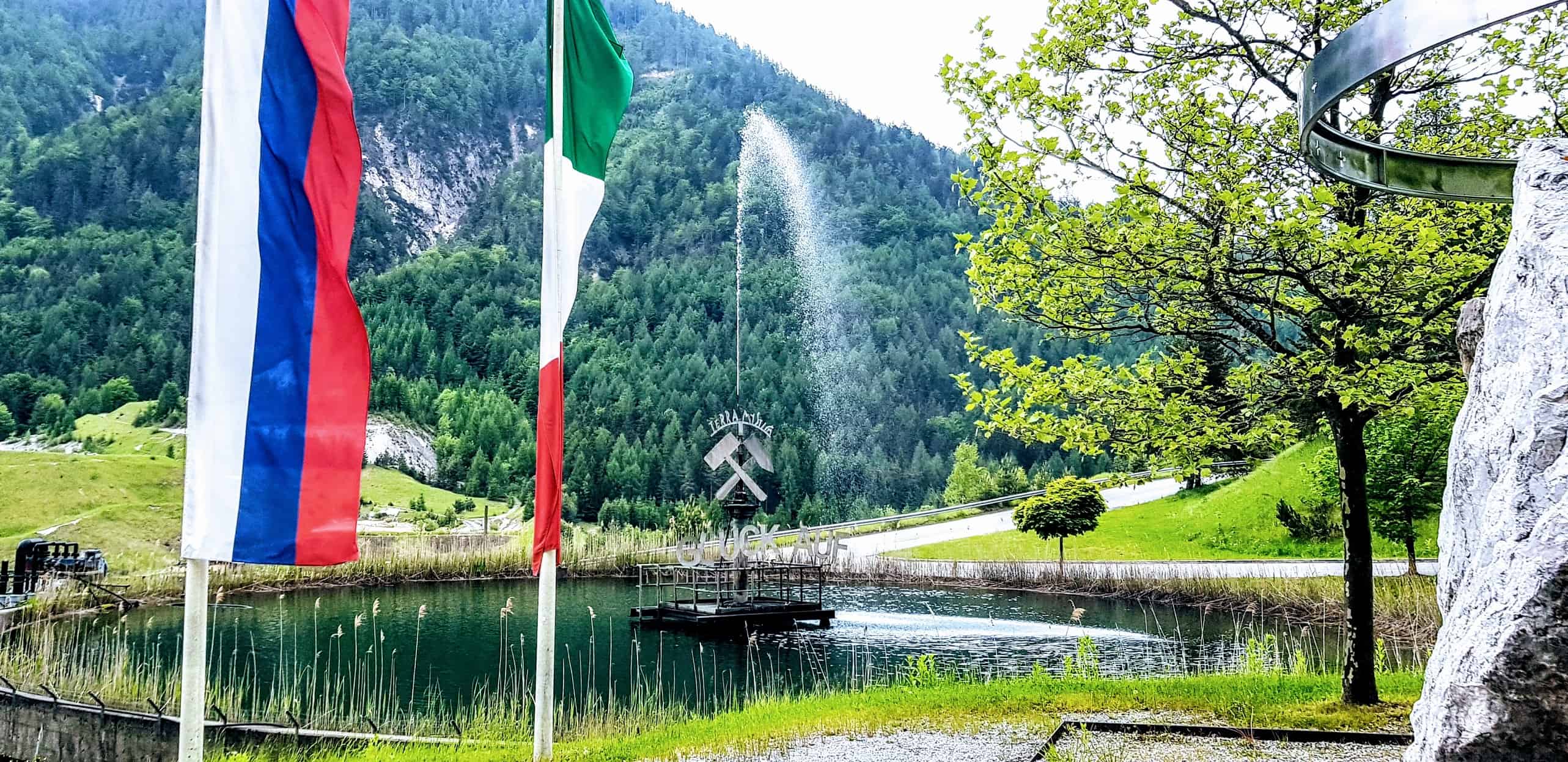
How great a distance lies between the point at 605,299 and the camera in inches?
3223

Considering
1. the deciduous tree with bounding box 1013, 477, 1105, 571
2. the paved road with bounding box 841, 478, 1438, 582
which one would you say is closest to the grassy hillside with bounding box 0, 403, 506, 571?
the paved road with bounding box 841, 478, 1438, 582

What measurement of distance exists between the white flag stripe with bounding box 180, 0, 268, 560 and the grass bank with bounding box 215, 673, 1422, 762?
11.5 feet

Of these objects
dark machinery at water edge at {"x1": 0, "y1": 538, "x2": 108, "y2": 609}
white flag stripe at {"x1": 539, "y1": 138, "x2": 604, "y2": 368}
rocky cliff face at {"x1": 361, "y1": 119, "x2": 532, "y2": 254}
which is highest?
rocky cliff face at {"x1": 361, "y1": 119, "x2": 532, "y2": 254}

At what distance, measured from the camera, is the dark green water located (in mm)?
12734

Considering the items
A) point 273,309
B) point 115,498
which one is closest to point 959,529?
point 115,498

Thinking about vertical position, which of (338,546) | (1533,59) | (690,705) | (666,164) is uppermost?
(666,164)

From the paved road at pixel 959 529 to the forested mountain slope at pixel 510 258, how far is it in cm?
1155

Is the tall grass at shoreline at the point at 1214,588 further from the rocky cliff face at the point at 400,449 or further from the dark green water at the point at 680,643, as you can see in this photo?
the rocky cliff face at the point at 400,449

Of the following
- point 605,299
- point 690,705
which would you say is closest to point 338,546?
point 690,705

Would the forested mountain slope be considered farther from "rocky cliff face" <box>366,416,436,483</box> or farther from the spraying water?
"rocky cliff face" <box>366,416,436,483</box>

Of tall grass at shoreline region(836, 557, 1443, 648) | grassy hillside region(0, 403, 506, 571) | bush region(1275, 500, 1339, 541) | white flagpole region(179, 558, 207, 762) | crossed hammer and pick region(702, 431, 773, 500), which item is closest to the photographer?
white flagpole region(179, 558, 207, 762)

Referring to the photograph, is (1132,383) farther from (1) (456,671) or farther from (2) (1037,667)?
(1) (456,671)

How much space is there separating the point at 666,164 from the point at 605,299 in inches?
953

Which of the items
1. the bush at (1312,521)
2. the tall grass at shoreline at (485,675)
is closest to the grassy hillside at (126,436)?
the tall grass at shoreline at (485,675)
